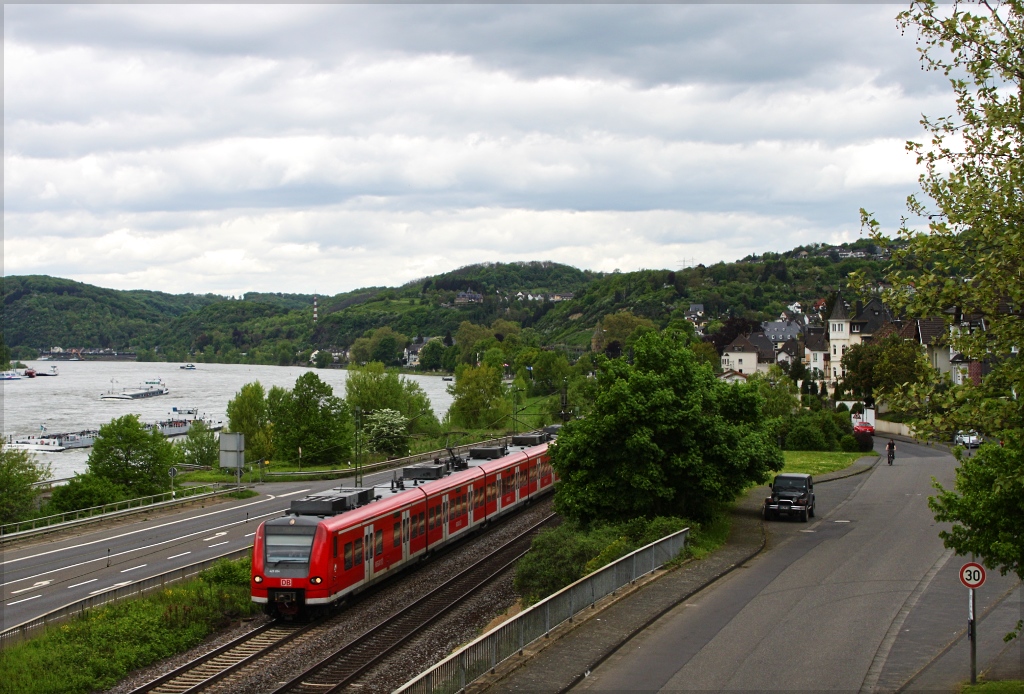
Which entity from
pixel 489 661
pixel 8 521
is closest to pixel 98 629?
pixel 489 661

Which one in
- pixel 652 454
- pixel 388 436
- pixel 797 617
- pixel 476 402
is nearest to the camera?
pixel 797 617

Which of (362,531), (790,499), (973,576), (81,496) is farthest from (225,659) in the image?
(81,496)

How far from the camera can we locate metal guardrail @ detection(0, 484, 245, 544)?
4000 centimetres

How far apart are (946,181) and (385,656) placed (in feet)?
46.6

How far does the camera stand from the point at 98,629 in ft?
68.8

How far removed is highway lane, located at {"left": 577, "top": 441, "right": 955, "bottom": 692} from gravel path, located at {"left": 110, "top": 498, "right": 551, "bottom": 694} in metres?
4.96

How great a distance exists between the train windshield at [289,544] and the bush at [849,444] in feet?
144

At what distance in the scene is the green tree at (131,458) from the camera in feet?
176

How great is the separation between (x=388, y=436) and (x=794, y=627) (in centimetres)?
6393

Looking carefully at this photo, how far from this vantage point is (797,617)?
19672mm

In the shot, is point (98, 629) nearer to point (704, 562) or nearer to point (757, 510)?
point (704, 562)

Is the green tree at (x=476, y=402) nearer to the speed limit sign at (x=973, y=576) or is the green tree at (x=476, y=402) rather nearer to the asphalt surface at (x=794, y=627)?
the asphalt surface at (x=794, y=627)

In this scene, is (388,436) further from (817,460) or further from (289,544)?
(289,544)

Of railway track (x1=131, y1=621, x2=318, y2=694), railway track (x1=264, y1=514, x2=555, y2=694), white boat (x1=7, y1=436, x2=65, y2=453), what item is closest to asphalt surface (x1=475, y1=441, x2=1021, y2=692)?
railway track (x1=264, y1=514, x2=555, y2=694)
